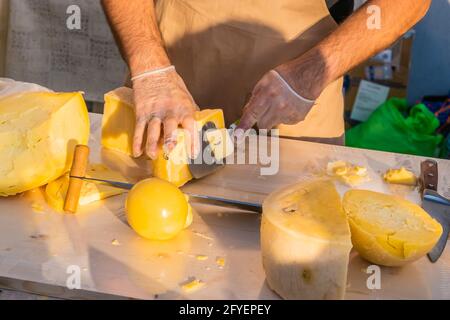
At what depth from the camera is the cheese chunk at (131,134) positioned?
1182mm

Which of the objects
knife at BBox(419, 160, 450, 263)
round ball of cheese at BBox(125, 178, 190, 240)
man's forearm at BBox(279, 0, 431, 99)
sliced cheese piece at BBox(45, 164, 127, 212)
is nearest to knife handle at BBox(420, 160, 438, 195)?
knife at BBox(419, 160, 450, 263)

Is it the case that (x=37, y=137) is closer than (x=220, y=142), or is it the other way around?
(x=37, y=137)

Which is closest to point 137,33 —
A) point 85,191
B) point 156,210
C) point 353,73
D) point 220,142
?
point 220,142

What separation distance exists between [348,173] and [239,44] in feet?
1.49

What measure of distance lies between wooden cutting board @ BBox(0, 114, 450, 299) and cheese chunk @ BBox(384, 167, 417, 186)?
0.85 ft

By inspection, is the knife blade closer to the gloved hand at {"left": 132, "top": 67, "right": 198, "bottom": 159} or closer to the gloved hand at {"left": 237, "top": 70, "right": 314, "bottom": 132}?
the gloved hand at {"left": 132, "top": 67, "right": 198, "bottom": 159}

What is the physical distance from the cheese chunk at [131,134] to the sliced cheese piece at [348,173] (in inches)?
10.8

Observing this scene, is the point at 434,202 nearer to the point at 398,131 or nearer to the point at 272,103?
the point at 272,103

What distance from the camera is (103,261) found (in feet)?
3.12

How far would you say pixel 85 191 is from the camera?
3.71ft

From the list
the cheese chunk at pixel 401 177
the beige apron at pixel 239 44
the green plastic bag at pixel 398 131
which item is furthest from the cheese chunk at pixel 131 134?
the green plastic bag at pixel 398 131

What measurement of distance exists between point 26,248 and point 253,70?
2.56 feet

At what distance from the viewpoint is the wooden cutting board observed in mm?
897

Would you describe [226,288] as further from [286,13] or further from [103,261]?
[286,13]
